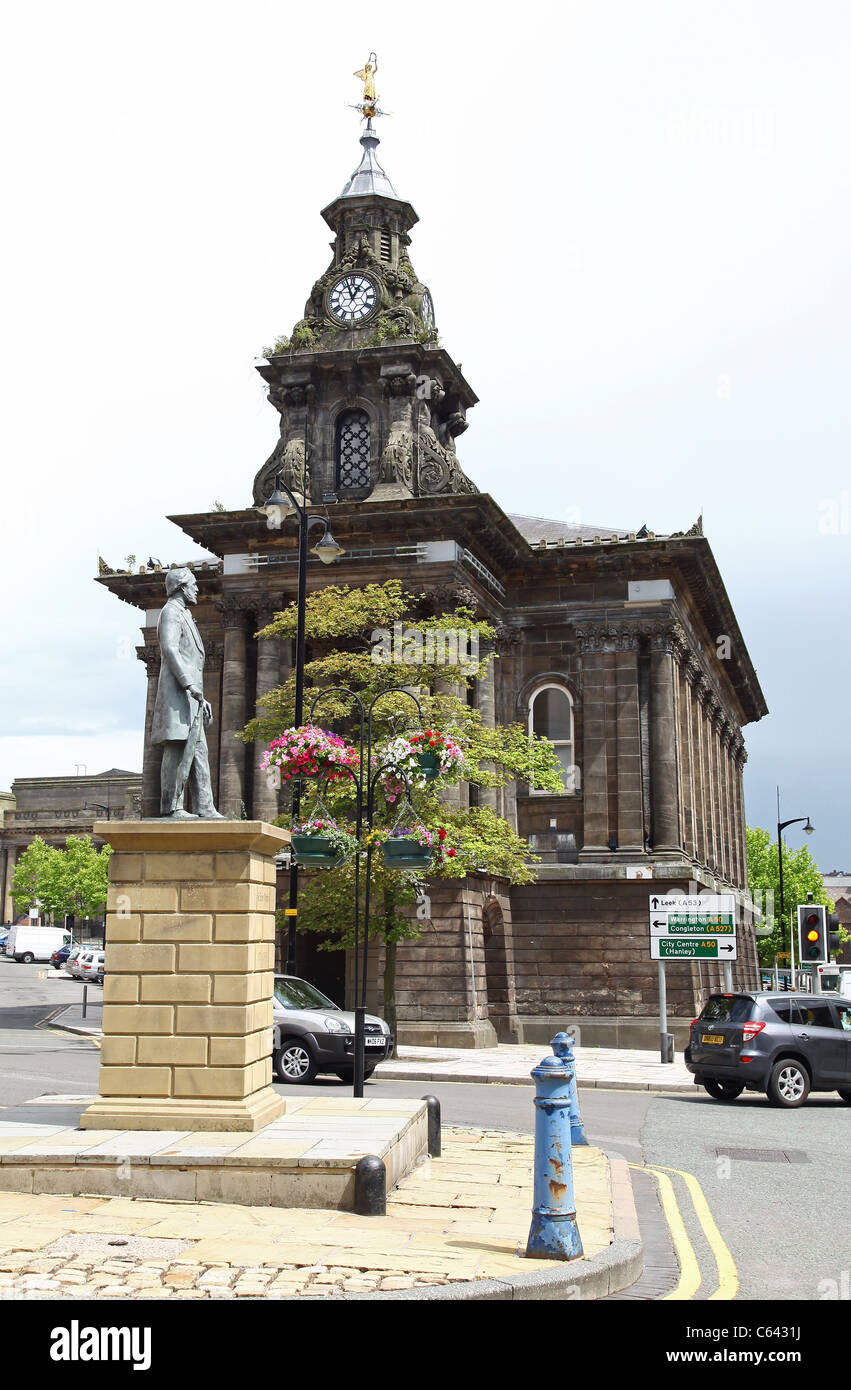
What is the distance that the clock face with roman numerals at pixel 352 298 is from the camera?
127ft

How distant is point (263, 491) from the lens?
38.6 m

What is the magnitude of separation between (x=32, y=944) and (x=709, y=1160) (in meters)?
68.8

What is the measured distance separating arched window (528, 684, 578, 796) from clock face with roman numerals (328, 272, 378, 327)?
1230cm

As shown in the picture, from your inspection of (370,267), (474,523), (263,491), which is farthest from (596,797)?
(370,267)

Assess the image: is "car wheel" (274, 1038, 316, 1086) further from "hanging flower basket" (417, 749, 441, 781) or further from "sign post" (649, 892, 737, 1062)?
"sign post" (649, 892, 737, 1062)

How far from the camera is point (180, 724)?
11406mm

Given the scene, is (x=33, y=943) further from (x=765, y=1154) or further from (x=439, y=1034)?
(x=765, y=1154)

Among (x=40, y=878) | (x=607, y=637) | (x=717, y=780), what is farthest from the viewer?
(x=40, y=878)

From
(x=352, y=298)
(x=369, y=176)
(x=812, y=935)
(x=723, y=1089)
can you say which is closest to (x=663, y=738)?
(x=812, y=935)

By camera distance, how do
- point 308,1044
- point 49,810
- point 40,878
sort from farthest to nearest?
point 49,810 → point 40,878 → point 308,1044

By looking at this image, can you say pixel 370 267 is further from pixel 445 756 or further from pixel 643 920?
pixel 445 756

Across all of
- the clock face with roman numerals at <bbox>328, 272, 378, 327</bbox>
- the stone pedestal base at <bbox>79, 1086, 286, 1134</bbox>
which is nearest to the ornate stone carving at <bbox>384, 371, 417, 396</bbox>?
the clock face with roman numerals at <bbox>328, 272, 378, 327</bbox>

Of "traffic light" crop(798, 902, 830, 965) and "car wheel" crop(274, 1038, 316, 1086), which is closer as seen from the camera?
"car wheel" crop(274, 1038, 316, 1086)

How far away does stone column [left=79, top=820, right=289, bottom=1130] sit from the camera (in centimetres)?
1040
